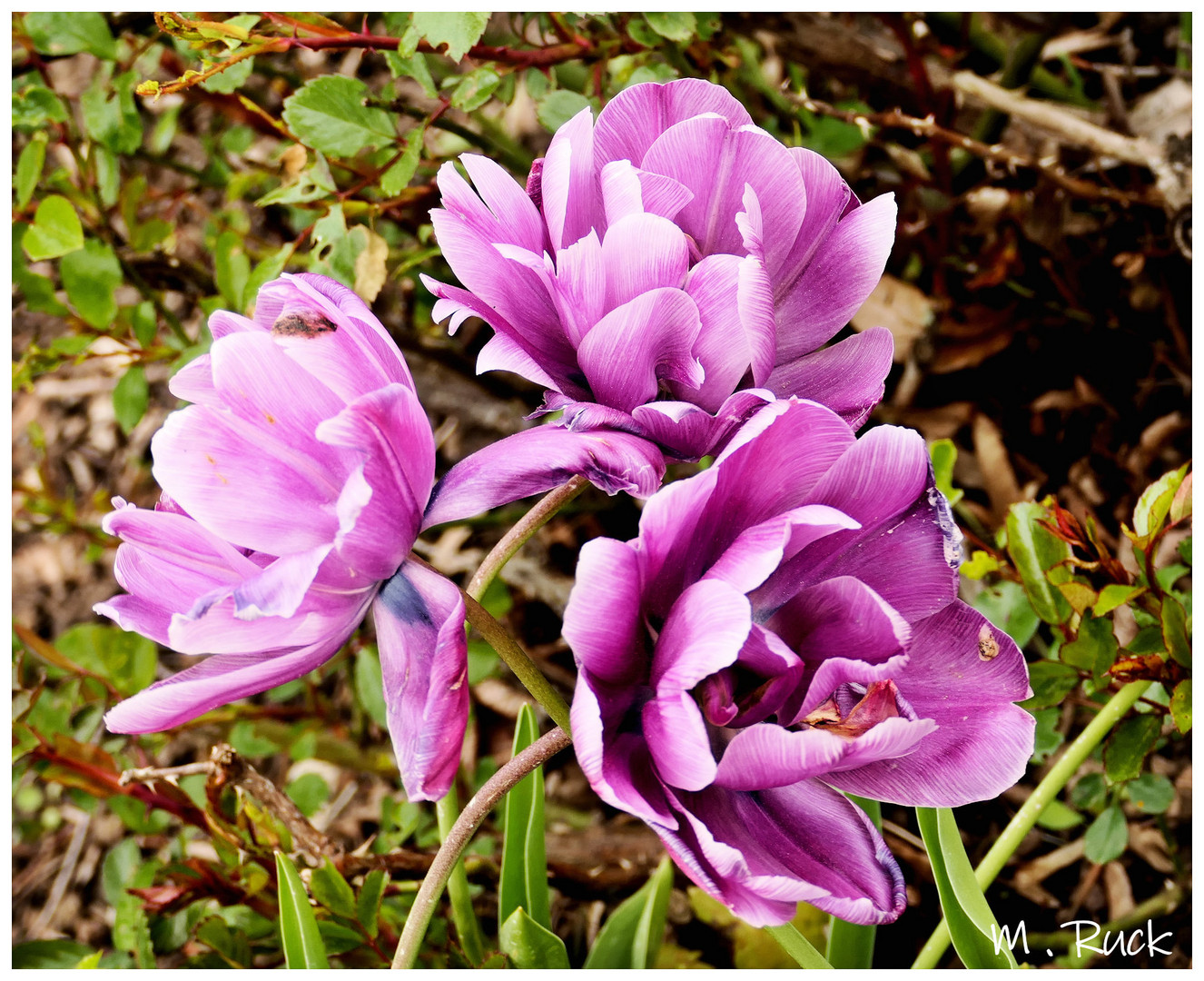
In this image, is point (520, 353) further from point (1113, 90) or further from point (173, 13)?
point (1113, 90)

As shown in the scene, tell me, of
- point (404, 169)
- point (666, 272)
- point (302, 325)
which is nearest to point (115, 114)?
point (404, 169)

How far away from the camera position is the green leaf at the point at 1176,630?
2.91ft

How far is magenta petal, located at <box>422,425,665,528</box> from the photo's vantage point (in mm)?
596

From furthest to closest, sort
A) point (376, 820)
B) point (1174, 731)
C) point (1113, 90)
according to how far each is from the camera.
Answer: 1. point (376, 820)
2. point (1113, 90)
3. point (1174, 731)

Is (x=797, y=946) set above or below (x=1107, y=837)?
above

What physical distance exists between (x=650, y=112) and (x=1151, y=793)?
0.94m

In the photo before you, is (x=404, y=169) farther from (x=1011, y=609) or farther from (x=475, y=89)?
(x=1011, y=609)

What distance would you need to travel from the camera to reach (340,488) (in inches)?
23.8

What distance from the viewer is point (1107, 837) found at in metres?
1.12

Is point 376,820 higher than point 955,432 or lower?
lower

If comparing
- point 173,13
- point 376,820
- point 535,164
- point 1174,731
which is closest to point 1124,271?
point 1174,731

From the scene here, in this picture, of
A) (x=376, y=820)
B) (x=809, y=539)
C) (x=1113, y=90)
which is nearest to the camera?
(x=809, y=539)

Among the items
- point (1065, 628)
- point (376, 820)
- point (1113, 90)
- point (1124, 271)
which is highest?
point (1113, 90)

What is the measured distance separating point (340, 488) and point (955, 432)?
1.26m
